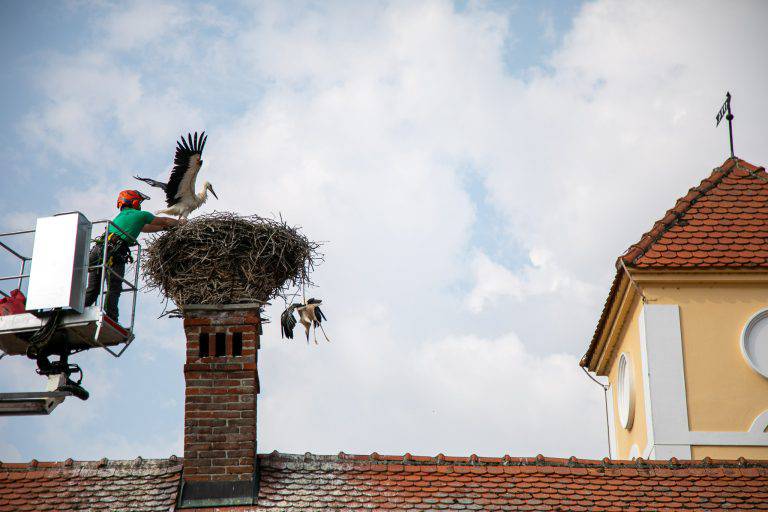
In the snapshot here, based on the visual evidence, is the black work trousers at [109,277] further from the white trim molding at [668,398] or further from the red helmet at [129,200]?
the white trim molding at [668,398]

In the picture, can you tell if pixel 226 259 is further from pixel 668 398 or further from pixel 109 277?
pixel 668 398

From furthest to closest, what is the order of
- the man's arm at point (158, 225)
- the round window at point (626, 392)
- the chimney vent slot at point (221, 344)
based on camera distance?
the round window at point (626, 392), the man's arm at point (158, 225), the chimney vent slot at point (221, 344)

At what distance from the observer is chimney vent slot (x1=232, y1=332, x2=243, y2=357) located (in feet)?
42.1

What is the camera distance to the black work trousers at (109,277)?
1323 cm

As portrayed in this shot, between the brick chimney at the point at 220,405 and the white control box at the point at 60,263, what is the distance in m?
1.07

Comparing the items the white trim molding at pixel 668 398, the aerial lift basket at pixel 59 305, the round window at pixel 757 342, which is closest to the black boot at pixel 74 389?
the aerial lift basket at pixel 59 305

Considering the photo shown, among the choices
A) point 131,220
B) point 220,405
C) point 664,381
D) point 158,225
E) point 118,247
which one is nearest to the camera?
point 220,405

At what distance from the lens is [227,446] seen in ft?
40.4

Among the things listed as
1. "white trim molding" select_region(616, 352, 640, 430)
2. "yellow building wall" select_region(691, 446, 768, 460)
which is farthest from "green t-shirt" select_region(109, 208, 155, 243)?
"yellow building wall" select_region(691, 446, 768, 460)

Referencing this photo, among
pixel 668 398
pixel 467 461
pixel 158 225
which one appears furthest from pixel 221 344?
pixel 668 398

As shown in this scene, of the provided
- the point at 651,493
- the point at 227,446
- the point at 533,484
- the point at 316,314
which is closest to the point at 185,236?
the point at 316,314

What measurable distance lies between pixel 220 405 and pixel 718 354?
600 cm

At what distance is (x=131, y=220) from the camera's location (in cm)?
1380

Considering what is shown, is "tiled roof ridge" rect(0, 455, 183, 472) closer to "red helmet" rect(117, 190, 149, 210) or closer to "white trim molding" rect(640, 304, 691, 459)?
"red helmet" rect(117, 190, 149, 210)
